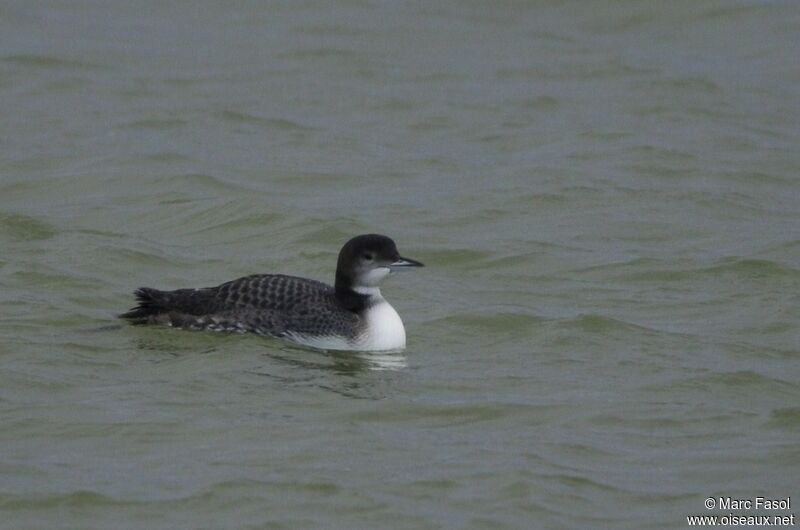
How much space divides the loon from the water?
15 centimetres

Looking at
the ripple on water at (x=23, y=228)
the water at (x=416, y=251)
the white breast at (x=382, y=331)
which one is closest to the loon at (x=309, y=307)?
the white breast at (x=382, y=331)

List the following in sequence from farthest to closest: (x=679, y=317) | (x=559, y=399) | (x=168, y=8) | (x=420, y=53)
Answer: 1. (x=168, y=8)
2. (x=420, y=53)
3. (x=679, y=317)
4. (x=559, y=399)

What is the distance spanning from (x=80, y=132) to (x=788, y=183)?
7036 millimetres

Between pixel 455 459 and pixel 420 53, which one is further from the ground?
pixel 420 53

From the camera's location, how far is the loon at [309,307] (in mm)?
10797

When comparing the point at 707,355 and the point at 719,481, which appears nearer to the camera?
the point at 719,481

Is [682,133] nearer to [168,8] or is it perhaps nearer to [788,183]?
[788,183]

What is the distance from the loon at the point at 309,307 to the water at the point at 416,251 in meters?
0.15

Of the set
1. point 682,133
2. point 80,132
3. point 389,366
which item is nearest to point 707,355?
point 389,366

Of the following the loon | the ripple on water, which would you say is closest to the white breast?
the loon

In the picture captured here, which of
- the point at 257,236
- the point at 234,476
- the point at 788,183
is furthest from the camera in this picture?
the point at 788,183

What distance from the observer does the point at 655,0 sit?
22.4 metres

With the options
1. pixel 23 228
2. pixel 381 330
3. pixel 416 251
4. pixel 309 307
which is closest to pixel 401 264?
pixel 381 330

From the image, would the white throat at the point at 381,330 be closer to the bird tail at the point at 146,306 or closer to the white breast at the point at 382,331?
the white breast at the point at 382,331
